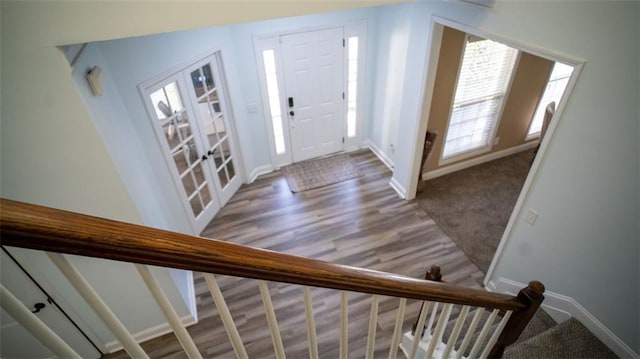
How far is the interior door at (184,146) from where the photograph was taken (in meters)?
2.85

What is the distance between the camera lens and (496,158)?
4719mm

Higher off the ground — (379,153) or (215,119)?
(215,119)

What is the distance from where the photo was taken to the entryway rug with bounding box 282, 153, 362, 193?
14.7 feet

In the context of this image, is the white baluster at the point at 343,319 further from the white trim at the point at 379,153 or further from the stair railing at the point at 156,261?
the white trim at the point at 379,153

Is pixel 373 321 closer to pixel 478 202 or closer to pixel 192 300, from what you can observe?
pixel 192 300

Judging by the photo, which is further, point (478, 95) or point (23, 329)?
point (478, 95)

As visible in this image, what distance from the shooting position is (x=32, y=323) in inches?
21.3

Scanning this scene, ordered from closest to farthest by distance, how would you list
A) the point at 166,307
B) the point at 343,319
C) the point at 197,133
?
the point at 166,307, the point at 343,319, the point at 197,133

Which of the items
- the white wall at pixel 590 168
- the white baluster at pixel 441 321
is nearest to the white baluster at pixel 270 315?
the white baluster at pixel 441 321

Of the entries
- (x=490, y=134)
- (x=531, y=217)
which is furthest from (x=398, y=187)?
(x=531, y=217)

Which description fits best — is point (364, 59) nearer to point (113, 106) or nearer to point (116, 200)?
point (113, 106)

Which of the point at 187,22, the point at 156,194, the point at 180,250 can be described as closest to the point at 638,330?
the point at 180,250

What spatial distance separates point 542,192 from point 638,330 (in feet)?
3.12

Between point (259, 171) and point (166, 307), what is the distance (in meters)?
4.08
